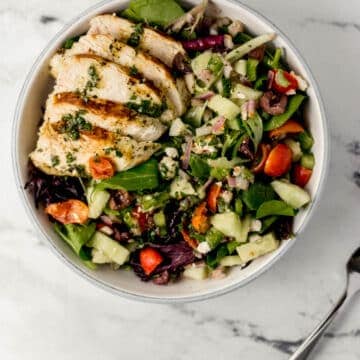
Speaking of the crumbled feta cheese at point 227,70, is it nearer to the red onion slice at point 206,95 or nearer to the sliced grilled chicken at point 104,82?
the red onion slice at point 206,95

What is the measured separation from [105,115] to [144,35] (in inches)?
18.0

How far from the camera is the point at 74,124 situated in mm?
3268

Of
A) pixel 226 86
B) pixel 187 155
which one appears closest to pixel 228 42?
pixel 226 86

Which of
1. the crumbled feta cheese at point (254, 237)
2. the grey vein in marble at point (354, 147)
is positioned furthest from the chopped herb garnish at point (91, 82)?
the grey vein in marble at point (354, 147)

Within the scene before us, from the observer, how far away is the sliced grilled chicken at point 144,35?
3.36 metres

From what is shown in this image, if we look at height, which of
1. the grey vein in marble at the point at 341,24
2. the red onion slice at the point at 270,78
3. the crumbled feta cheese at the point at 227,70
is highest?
the grey vein in marble at the point at 341,24

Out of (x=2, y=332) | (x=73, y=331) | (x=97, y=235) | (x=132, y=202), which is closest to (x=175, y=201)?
(x=132, y=202)

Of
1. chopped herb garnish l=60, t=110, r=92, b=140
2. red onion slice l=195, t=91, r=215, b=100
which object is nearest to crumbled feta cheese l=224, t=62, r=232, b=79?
red onion slice l=195, t=91, r=215, b=100

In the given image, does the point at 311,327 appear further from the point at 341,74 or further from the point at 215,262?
the point at 341,74

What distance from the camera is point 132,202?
3441 millimetres

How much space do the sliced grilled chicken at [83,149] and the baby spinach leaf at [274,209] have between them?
1.89 feet

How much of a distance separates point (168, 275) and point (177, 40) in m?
1.19

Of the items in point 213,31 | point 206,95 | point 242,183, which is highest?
point 213,31

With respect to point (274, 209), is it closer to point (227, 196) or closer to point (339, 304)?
point (227, 196)
